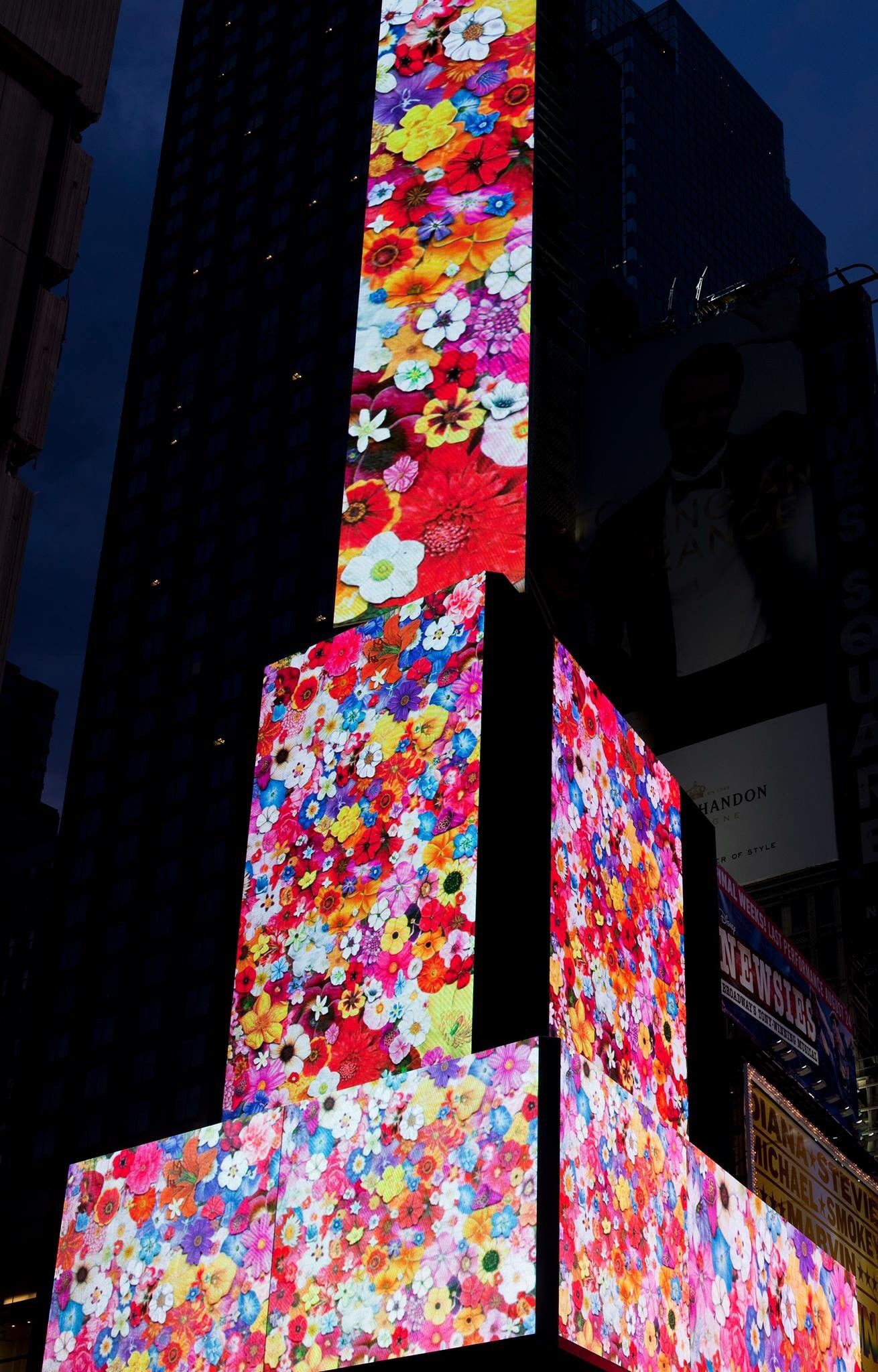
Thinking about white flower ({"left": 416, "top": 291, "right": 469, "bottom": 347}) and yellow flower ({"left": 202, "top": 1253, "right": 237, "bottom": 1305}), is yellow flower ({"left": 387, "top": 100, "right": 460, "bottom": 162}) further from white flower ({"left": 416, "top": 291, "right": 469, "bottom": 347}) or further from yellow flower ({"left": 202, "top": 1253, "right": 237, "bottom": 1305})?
yellow flower ({"left": 202, "top": 1253, "right": 237, "bottom": 1305})

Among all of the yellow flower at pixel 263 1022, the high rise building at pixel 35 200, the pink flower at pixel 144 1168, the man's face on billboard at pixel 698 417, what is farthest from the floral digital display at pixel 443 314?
the man's face on billboard at pixel 698 417

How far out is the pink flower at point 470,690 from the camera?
1590cm

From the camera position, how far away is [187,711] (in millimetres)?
109375

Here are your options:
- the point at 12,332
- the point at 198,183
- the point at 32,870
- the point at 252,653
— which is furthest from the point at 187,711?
the point at 12,332

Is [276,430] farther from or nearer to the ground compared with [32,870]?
farther from the ground

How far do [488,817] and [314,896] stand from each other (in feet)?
6.25

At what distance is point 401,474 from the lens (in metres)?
18.9

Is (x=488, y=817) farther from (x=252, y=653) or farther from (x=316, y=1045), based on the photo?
(x=252, y=653)

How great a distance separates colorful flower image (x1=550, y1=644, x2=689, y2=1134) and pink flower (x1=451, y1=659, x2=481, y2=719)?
80 centimetres

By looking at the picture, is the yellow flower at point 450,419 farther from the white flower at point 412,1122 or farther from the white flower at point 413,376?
the white flower at point 412,1122

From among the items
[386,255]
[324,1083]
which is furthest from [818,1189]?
[324,1083]

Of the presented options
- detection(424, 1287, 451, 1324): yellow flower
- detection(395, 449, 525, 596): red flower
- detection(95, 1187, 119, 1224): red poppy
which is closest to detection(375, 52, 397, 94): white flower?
detection(395, 449, 525, 596): red flower

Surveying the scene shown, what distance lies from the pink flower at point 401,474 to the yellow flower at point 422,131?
13.0 feet

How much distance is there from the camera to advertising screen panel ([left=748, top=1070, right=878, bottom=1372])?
34.4 m
